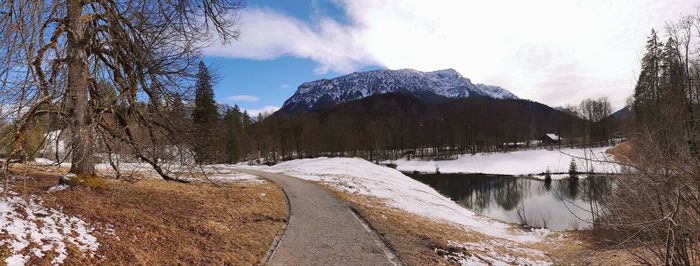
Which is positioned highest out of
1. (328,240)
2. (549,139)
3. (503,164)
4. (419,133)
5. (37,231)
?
(419,133)

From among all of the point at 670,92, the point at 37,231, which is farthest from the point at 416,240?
the point at 670,92

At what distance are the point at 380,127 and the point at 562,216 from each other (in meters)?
57.3

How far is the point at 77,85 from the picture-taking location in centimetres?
713

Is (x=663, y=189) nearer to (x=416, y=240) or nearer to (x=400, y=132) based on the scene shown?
(x=416, y=240)

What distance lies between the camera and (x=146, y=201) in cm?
900

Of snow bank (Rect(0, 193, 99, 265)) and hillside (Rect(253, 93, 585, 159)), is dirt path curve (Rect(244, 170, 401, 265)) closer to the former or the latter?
snow bank (Rect(0, 193, 99, 265))

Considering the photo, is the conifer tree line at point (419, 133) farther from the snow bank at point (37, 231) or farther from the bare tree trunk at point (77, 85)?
the snow bank at point (37, 231)

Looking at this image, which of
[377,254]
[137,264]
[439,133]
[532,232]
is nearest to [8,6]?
[137,264]

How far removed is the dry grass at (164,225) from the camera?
6402 millimetres

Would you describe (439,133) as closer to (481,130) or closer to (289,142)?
(481,130)

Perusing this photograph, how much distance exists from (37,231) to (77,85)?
8.74 ft

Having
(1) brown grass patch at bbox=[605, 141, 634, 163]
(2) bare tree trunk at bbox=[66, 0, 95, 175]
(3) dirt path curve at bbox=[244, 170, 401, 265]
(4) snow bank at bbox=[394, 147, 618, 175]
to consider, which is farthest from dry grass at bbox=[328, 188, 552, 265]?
(4) snow bank at bbox=[394, 147, 618, 175]

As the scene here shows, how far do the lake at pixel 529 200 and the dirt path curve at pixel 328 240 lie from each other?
10.1 metres

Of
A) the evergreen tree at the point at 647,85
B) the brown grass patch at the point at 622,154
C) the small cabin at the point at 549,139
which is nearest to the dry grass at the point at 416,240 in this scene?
the brown grass patch at the point at 622,154
